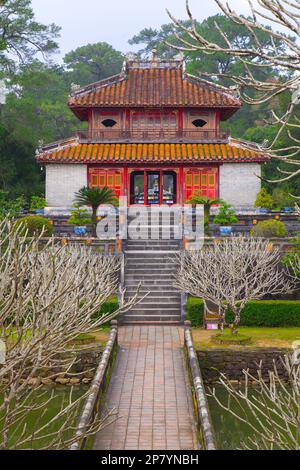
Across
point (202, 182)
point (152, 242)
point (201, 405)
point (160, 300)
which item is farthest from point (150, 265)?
point (201, 405)

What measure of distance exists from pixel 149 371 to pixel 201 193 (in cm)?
1692

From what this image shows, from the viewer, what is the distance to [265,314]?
21.1 meters

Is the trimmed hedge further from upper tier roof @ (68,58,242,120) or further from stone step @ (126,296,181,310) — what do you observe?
upper tier roof @ (68,58,242,120)

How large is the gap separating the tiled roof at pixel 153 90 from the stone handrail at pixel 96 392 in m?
16.3

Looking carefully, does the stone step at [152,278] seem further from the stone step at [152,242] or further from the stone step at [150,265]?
the stone step at [152,242]

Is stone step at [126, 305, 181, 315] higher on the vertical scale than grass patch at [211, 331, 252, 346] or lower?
higher

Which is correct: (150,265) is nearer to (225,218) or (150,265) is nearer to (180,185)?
(225,218)

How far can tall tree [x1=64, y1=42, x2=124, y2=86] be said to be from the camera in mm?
75875

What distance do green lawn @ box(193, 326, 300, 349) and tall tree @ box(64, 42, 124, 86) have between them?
2321 inches

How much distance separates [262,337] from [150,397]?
644 centimetres

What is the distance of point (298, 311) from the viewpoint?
21062mm

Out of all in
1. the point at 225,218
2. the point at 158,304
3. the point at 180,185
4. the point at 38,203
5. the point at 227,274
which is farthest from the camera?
the point at 180,185

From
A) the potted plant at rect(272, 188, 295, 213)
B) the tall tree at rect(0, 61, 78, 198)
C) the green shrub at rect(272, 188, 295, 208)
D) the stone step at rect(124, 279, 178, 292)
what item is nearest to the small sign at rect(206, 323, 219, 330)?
the stone step at rect(124, 279, 178, 292)

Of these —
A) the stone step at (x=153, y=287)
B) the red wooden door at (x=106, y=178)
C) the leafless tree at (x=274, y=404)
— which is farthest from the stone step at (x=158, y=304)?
the red wooden door at (x=106, y=178)
